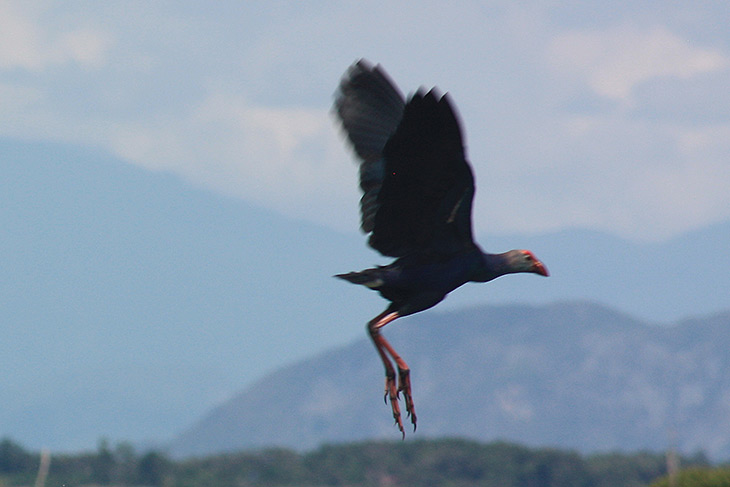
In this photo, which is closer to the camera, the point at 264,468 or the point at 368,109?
the point at 368,109

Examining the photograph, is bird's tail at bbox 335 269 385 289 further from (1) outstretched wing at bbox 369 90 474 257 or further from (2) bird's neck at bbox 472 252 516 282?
(2) bird's neck at bbox 472 252 516 282

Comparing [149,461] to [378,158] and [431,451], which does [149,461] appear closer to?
[431,451]

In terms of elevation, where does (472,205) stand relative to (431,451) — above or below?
below

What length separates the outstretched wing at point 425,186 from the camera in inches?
325

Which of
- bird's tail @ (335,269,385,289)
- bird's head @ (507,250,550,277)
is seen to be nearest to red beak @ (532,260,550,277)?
bird's head @ (507,250,550,277)

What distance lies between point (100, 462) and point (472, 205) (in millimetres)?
82355

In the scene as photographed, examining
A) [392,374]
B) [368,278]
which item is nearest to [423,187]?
[368,278]

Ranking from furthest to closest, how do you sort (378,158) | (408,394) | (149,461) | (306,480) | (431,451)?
(431,451), (306,480), (149,461), (378,158), (408,394)

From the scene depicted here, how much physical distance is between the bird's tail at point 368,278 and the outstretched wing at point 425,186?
236mm

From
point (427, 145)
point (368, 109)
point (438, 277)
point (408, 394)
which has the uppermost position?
point (368, 109)

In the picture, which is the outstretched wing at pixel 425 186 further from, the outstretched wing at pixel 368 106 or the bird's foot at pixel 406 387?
the outstretched wing at pixel 368 106

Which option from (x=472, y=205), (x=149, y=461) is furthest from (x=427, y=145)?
(x=149, y=461)

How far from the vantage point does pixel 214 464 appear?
97.2m

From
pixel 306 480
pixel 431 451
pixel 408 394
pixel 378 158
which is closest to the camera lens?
pixel 408 394
